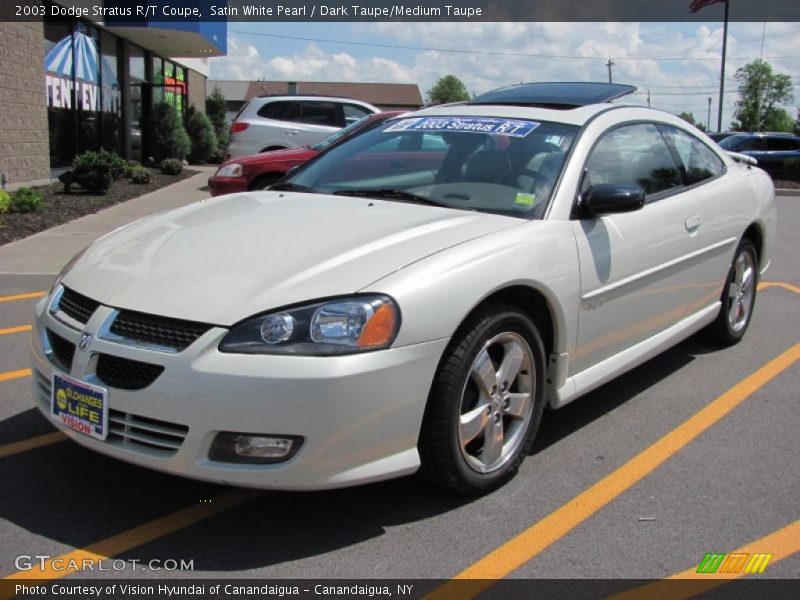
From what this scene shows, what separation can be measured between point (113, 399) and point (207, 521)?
2.02 feet

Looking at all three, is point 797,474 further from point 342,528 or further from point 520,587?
point 342,528

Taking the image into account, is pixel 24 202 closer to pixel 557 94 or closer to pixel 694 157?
pixel 557 94

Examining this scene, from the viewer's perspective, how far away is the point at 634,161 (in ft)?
14.4

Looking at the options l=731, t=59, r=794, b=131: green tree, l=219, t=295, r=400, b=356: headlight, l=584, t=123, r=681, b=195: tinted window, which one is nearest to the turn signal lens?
l=219, t=295, r=400, b=356: headlight

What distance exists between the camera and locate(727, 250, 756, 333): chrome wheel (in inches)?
212

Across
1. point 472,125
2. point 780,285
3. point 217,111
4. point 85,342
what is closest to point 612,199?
point 472,125

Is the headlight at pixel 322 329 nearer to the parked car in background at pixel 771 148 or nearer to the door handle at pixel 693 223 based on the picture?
the door handle at pixel 693 223

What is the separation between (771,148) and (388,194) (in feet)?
77.6

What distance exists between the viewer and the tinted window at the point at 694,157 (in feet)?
15.8

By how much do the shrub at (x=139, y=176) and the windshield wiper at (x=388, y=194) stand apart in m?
13.3

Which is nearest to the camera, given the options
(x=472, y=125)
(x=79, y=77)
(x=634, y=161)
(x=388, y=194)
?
(x=388, y=194)

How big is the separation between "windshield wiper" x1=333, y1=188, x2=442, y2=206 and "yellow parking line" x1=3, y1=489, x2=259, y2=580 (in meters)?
1.53

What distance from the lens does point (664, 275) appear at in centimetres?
424

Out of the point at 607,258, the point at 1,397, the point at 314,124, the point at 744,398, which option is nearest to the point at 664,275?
the point at 607,258
